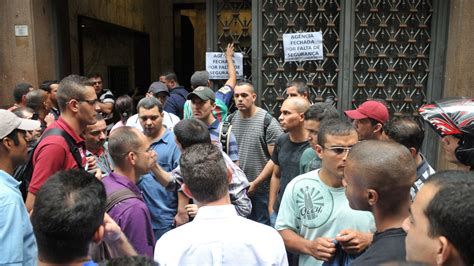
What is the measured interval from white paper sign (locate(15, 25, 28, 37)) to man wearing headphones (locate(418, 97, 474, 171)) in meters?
5.57

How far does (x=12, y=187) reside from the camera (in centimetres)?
246

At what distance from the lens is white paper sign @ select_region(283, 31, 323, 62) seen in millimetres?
5199

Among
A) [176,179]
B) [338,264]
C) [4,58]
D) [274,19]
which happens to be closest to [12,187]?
[176,179]

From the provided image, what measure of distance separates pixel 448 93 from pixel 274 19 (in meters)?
2.40

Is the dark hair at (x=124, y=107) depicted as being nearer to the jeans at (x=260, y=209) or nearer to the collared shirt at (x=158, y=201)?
the collared shirt at (x=158, y=201)

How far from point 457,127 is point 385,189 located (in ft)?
3.36

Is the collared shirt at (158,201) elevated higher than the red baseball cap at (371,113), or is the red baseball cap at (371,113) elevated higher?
the red baseball cap at (371,113)

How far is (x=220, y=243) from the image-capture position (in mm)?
1918

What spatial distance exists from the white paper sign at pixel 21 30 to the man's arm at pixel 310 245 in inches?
204

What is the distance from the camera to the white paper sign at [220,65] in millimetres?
5465

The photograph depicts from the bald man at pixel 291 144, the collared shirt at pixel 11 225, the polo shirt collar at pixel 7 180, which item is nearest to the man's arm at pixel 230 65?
the bald man at pixel 291 144

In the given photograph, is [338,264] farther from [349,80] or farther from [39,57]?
[39,57]

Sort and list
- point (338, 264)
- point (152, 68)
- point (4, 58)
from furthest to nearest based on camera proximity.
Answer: point (152, 68) → point (4, 58) → point (338, 264)

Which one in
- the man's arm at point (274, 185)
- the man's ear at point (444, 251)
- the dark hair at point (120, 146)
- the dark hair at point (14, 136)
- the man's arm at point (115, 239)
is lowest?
the man's arm at point (274, 185)
